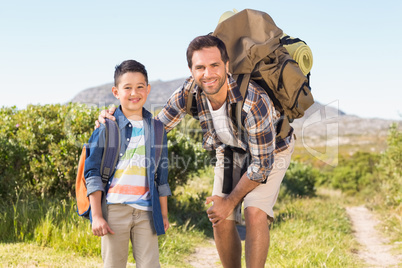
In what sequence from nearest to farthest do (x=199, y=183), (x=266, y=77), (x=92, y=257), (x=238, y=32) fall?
(x=266, y=77), (x=238, y=32), (x=92, y=257), (x=199, y=183)

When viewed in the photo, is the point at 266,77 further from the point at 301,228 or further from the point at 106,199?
the point at 301,228

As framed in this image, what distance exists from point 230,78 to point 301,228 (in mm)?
5098

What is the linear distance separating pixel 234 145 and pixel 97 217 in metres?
1.38

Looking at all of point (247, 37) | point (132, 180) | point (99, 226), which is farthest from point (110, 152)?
point (247, 37)

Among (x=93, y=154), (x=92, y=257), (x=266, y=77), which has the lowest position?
(x=92, y=257)

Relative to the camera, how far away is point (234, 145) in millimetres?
3611

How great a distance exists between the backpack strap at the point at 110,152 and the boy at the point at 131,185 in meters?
0.03

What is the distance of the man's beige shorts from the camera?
344cm

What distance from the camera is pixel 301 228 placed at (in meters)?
7.69

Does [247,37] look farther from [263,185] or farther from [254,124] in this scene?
[263,185]

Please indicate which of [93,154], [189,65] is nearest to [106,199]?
[93,154]

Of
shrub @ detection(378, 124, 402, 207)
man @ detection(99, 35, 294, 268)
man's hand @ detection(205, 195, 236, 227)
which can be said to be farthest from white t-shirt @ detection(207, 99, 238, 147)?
shrub @ detection(378, 124, 402, 207)

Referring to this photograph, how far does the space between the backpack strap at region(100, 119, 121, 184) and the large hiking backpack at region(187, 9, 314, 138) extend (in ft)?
2.93

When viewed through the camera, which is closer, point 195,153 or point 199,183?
point 195,153
